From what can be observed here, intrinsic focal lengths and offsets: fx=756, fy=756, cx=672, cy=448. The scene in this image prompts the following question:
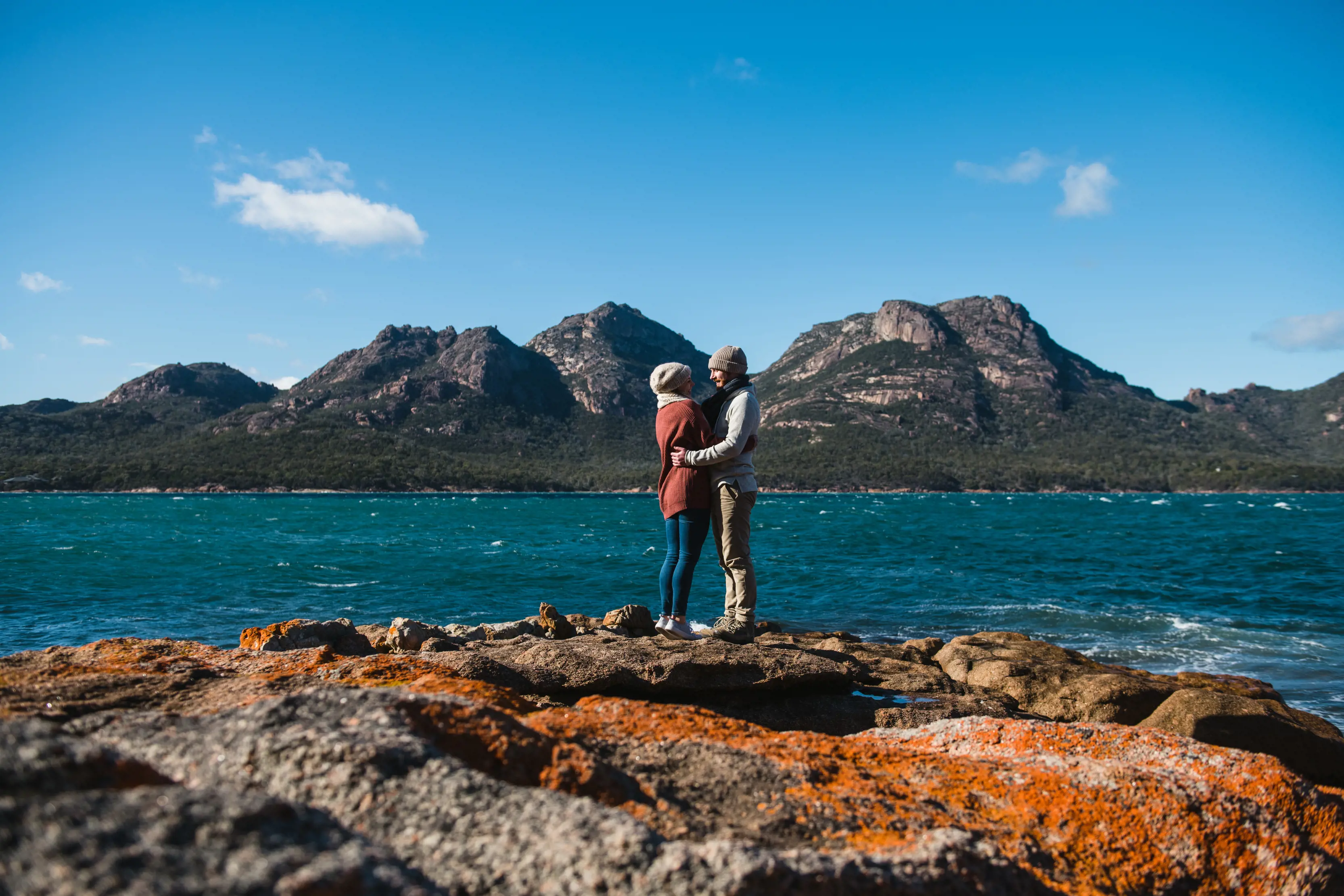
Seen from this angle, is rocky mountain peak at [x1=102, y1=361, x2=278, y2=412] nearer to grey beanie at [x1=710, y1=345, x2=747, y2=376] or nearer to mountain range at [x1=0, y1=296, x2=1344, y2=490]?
mountain range at [x1=0, y1=296, x2=1344, y2=490]

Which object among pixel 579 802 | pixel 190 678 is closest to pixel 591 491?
pixel 190 678

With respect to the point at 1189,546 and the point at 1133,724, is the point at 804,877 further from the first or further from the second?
the point at 1189,546

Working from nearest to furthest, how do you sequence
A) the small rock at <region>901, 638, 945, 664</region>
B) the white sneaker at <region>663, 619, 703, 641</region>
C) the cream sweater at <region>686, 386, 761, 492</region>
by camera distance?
1. the cream sweater at <region>686, 386, 761, 492</region>
2. the white sneaker at <region>663, 619, 703, 641</region>
3. the small rock at <region>901, 638, 945, 664</region>

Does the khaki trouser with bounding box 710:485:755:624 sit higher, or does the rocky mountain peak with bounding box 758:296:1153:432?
the rocky mountain peak with bounding box 758:296:1153:432

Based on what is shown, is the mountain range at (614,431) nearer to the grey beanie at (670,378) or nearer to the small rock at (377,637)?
the small rock at (377,637)

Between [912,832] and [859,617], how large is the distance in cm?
1559

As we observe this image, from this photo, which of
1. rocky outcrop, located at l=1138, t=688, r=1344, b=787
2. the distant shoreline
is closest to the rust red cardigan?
rocky outcrop, located at l=1138, t=688, r=1344, b=787

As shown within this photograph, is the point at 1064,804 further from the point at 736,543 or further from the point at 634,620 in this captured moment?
the point at 634,620

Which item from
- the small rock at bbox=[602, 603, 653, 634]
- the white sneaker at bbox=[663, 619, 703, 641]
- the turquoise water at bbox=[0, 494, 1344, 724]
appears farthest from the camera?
the turquoise water at bbox=[0, 494, 1344, 724]

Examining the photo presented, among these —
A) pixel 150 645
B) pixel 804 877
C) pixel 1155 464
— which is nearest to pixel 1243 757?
pixel 804 877

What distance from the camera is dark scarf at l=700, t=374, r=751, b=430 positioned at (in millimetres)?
6812

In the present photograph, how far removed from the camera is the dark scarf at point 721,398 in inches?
268

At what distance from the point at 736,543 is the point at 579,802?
4604mm

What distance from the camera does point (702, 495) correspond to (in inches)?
255
